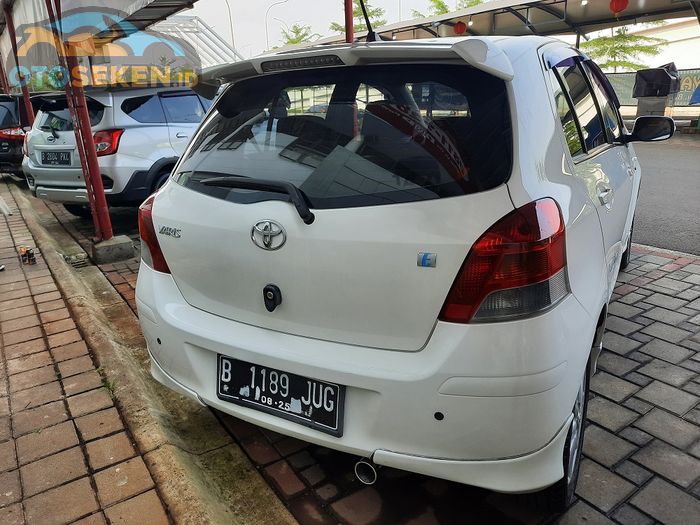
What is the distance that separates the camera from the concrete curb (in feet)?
6.57

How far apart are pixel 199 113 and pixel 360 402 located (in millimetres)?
5653

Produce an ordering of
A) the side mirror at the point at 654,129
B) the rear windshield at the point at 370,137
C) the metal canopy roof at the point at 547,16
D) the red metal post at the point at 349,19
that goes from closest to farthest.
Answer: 1. the rear windshield at the point at 370,137
2. the side mirror at the point at 654,129
3. the red metal post at the point at 349,19
4. the metal canopy roof at the point at 547,16

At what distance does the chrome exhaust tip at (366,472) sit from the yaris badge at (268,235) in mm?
836

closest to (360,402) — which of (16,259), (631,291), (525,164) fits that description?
(525,164)

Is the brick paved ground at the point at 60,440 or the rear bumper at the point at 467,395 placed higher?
the rear bumper at the point at 467,395

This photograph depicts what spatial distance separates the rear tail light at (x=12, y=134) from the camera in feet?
33.1

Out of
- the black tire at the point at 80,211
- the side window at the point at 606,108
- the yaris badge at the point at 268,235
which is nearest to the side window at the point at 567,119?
the side window at the point at 606,108

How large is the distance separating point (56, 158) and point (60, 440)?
4782 millimetres

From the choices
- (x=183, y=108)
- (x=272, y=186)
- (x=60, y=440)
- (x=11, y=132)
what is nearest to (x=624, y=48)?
(x=183, y=108)

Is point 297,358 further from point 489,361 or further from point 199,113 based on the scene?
point 199,113

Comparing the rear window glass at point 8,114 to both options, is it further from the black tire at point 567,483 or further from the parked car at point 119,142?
the black tire at point 567,483

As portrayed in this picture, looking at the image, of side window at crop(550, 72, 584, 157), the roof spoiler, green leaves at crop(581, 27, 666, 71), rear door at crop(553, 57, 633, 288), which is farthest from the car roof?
green leaves at crop(581, 27, 666, 71)

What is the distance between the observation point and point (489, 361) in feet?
5.03

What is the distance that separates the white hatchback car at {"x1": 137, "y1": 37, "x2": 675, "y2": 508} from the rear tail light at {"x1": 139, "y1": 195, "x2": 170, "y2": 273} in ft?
0.20
